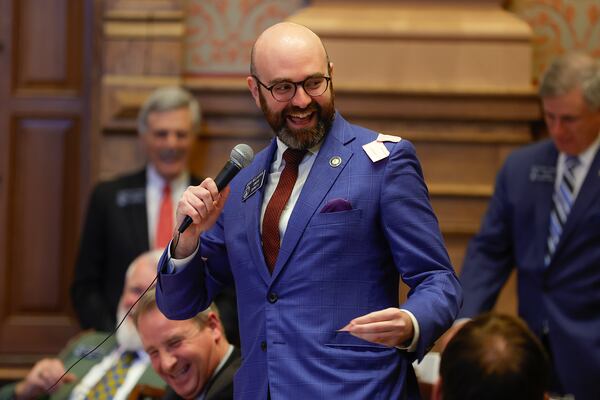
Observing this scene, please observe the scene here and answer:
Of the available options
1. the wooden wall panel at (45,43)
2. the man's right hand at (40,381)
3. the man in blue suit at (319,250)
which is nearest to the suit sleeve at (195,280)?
the man in blue suit at (319,250)

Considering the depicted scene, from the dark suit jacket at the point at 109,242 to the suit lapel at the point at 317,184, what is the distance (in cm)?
209

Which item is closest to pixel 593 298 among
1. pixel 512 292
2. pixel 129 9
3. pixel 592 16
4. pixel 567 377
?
pixel 567 377

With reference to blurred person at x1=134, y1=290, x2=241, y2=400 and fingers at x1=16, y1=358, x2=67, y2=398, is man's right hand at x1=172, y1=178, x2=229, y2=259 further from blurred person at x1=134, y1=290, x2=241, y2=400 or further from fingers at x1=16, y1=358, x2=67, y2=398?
fingers at x1=16, y1=358, x2=67, y2=398

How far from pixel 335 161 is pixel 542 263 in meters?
1.57

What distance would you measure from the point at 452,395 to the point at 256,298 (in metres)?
0.49

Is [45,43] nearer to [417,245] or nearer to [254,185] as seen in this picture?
[254,185]

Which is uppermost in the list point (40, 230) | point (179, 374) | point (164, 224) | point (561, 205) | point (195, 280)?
point (195, 280)

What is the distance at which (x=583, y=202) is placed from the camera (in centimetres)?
378

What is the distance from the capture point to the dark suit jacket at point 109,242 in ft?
14.6

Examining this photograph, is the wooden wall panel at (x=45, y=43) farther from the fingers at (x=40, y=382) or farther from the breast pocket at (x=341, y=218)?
the breast pocket at (x=341, y=218)

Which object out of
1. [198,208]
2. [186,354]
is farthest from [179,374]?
[198,208]

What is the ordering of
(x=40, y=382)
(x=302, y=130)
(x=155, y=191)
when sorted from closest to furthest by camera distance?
(x=302, y=130)
(x=40, y=382)
(x=155, y=191)

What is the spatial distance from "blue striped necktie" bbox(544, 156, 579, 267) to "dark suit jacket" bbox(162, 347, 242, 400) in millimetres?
1224

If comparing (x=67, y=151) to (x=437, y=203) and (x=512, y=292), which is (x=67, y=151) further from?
(x=512, y=292)
